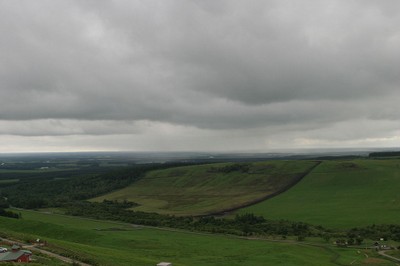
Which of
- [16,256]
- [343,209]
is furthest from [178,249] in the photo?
[343,209]

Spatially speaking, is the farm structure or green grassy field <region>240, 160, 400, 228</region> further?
green grassy field <region>240, 160, 400, 228</region>

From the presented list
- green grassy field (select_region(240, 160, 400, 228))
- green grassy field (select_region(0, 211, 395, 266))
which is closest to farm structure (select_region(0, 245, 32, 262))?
green grassy field (select_region(0, 211, 395, 266))

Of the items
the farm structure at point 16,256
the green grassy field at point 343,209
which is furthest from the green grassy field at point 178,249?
the green grassy field at point 343,209

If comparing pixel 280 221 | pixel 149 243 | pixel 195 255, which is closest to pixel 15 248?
pixel 195 255

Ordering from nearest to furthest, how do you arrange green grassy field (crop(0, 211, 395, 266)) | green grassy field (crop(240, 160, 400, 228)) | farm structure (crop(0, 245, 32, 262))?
farm structure (crop(0, 245, 32, 262)) < green grassy field (crop(0, 211, 395, 266)) < green grassy field (crop(240, 160, 400, 228))

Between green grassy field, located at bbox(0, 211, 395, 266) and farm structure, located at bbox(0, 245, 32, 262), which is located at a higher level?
farm structure, located at bbox(0, 245, 32, 262)

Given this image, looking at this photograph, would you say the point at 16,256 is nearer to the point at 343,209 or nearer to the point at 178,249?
the point at 178,249

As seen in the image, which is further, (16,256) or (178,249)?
(178,249)

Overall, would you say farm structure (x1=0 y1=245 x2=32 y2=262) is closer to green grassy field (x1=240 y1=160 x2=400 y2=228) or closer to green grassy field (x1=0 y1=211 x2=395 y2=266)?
green grassy field (x1=0 y1=211 x2=395 y2=266)

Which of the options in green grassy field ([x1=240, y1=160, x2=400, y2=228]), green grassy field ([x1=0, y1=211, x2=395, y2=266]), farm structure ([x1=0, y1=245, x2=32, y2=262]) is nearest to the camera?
farm structure ([x1=0, y1=245, x2=32, y2=262])
